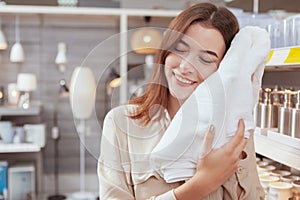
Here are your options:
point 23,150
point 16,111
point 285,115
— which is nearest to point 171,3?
point 16,111

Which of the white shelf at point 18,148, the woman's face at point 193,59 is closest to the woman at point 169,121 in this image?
the woman's face at point 193,59

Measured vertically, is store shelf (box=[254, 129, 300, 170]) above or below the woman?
below

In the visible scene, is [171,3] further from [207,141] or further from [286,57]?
[207,141]

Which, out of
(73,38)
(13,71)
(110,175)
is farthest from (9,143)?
(110,175)

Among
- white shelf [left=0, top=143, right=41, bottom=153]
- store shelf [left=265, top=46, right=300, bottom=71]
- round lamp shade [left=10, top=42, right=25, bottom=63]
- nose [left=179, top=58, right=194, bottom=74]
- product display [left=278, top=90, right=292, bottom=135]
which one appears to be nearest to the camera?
nose [left=179, top=58, right=194, bottom=74]

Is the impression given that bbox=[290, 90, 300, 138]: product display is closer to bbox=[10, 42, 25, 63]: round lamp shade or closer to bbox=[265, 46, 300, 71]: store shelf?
bbox=[265, 46, 300, 71]: store shelf

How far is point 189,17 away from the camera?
67 centimetres

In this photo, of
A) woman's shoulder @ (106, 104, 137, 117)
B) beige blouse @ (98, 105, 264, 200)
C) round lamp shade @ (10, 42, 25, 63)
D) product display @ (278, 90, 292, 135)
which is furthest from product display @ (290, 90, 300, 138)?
round lamp shade @ (10, 42, 25, 63)

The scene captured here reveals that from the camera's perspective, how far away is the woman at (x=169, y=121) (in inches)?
24.9

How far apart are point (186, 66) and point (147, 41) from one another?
0.24ft

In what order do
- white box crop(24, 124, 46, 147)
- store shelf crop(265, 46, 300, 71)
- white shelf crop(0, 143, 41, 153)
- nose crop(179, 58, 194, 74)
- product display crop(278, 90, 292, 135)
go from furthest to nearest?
white box crop(24, 124, 46, 147) < white shelf crop(0, 143, 41, 153) < product display crop(278, 90, 292, 135) < store shelf crop(265, 46, 300, 71) < nose crop(179, 58, 194, 74)

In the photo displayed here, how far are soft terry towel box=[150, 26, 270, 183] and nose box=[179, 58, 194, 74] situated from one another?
32mm

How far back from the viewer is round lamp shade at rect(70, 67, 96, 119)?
642 mm

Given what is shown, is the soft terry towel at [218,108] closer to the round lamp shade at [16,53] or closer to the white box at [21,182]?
the white box at [21,182]
